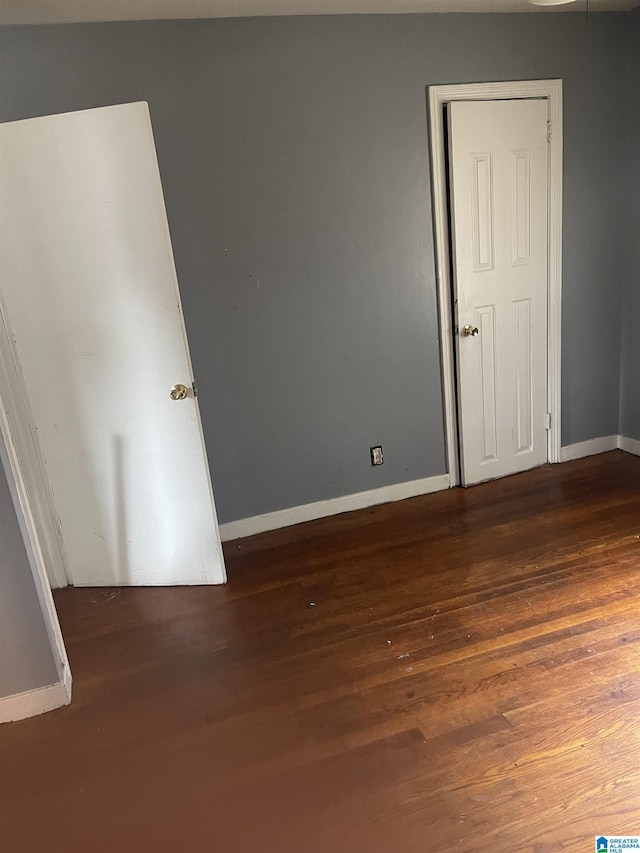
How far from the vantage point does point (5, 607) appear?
6.67 ft

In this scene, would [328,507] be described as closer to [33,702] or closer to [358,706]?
[358,706]

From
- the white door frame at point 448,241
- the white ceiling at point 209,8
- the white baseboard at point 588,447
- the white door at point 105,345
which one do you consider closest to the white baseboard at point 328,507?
the white door frame at point 448,241

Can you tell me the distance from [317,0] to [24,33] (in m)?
1.16

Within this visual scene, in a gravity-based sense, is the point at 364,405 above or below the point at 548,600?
above

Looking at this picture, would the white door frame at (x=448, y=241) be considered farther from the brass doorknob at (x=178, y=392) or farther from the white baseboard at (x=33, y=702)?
the white baseboard at (x=33, y=702)

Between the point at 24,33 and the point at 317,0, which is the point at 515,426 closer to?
the point at 317,0

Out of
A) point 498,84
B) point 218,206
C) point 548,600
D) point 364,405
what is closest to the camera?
point 548,600

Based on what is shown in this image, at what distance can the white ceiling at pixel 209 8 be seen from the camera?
234 centimetres

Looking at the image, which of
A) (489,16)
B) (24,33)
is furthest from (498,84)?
(24,33)

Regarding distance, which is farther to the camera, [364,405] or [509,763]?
[364,405]

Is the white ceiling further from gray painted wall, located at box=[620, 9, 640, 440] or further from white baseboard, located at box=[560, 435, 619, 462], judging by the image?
white baseboard, located at box=[560, 435, 619, 462]

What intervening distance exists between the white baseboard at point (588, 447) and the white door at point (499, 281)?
0.17 meters

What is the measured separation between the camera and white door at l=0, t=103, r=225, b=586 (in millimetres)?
2305

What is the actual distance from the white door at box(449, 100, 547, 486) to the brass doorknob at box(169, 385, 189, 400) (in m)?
1.53
